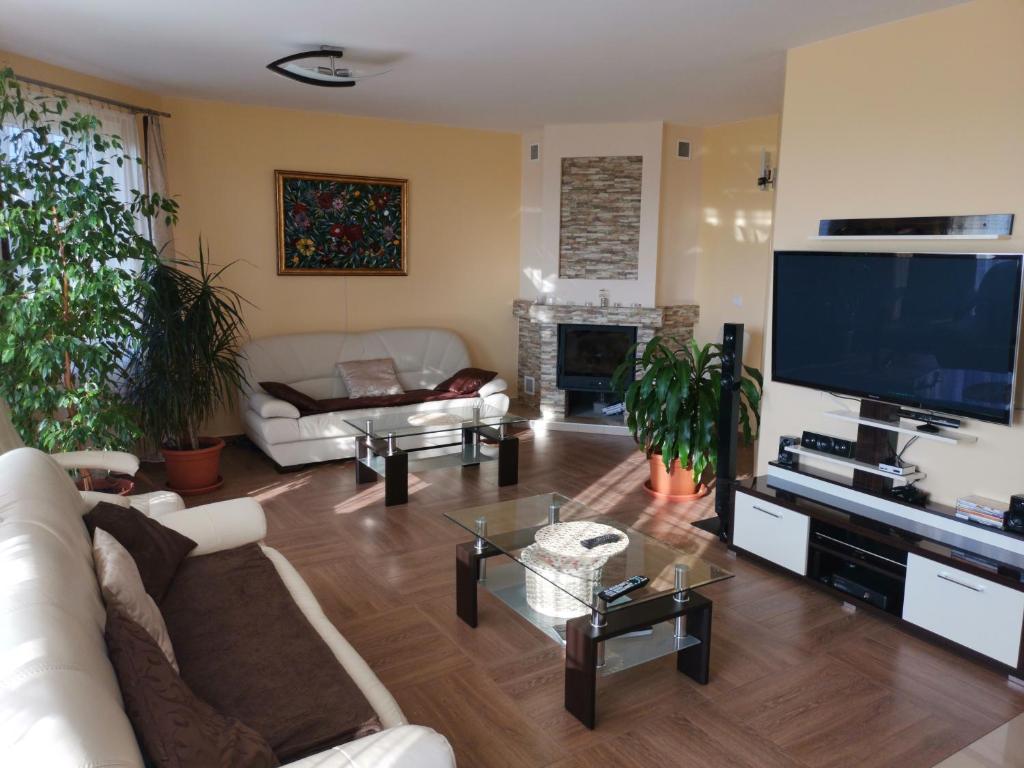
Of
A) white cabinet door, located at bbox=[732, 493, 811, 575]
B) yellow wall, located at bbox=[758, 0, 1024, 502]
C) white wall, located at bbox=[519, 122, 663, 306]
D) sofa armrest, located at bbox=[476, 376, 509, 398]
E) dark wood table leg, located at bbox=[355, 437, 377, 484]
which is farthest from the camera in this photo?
white wall, located at bbox=[519, 122, 663, 306]

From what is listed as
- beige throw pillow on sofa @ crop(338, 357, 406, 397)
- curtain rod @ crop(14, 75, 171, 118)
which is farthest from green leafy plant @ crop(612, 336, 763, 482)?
curtain rod @ crop(14, 75, 171, 118)

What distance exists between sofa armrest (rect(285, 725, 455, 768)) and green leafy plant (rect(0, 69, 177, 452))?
2774mm

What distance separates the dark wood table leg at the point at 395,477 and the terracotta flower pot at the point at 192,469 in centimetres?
117

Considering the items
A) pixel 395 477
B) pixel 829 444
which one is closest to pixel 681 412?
pixel 829 444

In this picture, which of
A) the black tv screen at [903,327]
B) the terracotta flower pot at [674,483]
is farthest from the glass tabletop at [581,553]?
the terracotta flower pot at [674,483]

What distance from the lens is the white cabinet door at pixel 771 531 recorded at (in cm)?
352

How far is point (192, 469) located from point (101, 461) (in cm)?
153

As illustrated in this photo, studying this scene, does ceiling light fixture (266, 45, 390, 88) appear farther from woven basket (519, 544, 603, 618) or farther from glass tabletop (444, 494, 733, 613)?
woven basket (519, 544, 603, 618)

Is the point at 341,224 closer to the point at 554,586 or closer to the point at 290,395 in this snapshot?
the point at 290,395

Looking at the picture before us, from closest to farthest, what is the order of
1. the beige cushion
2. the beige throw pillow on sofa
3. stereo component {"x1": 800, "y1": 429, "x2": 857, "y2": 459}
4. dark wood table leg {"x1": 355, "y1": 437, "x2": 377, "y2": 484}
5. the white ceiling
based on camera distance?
the beige cushion
the white ceiling
stereo component {"x1": 800, "y1": 429, "x2": 857, "y2": 459}
dark wood table leg {"x1": 355, "y1": 437, "x2": 377, "y2": 484}
the beige throw pillow on sofa

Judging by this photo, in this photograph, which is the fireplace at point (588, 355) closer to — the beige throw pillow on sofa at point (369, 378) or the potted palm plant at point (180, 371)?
the beige throw pillow on sofa at point (369, 378)

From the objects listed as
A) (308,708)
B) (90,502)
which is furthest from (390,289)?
(308,708)

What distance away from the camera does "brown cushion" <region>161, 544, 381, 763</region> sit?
1761mm

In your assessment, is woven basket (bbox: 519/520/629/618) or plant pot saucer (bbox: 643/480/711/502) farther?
plant pot saucer (bbox: 643/480/711/502)
